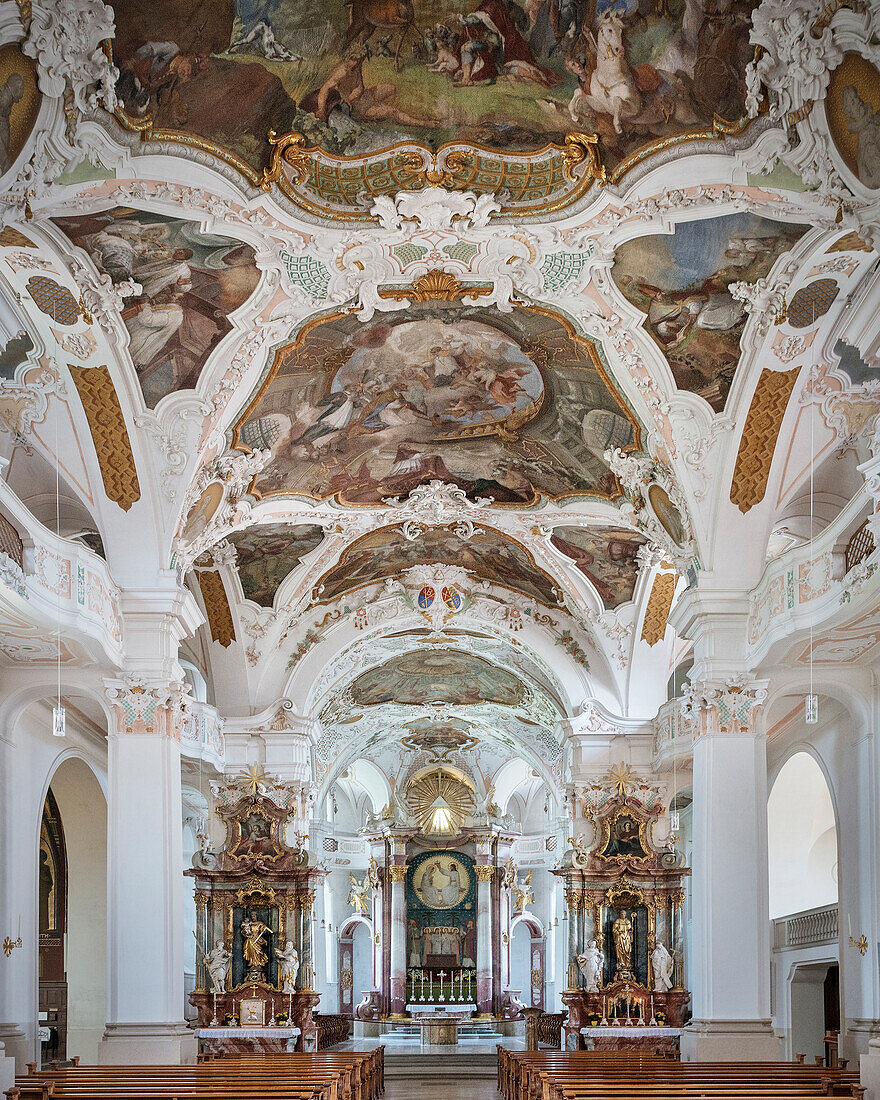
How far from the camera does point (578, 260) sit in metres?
14.7

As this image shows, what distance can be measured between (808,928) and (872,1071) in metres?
7.83

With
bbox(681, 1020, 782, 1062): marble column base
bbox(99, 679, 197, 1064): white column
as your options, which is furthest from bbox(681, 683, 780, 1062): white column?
bbox(99, 679, 197, 1064): white column

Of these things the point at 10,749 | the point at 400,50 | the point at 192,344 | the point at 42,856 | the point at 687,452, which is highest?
the point at 400,50

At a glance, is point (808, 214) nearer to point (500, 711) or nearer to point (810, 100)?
point (810, 100)

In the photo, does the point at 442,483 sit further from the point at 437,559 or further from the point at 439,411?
the point at 437,559

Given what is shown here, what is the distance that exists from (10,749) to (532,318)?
8645 mm

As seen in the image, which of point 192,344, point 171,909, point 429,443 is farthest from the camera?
point 429,443

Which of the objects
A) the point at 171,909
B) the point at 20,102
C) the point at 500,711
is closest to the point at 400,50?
the point at 20,102

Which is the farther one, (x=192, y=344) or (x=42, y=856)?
(x=42, y=856)

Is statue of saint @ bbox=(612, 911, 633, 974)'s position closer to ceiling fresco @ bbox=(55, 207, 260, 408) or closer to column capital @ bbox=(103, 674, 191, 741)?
column capital @ bbox=(103, 674, 191, 741)

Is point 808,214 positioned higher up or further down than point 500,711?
higher up

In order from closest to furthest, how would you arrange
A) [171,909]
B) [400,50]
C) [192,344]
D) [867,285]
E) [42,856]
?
[400,50] → [867,285] → [192,344] → [171,909] → [42,856]

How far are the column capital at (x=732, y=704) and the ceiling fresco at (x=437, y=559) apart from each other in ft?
24.3

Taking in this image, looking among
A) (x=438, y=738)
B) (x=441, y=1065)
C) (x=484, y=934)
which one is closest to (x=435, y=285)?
(x=441, y=1065)
